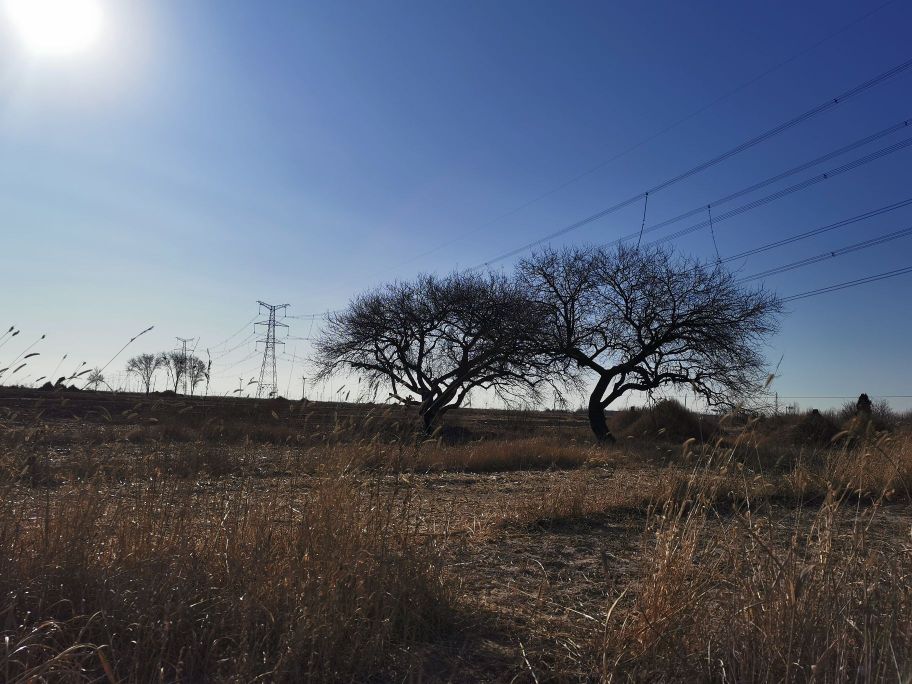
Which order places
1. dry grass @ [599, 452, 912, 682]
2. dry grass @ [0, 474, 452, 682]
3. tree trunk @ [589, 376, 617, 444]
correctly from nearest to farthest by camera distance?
dry grass @ [599, 452, 912, 682]
dry grass @ [0, 474, 452, 682]
tree trunk @ [589, 376, 617, 444]

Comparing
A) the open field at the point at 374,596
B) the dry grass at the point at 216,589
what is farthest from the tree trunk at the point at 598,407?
the dry grass at the point at 216,589

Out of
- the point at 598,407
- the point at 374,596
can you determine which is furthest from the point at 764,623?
the point at 598,407

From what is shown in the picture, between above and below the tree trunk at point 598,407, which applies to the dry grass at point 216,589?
below

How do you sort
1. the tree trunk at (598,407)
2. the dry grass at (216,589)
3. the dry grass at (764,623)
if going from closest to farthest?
1. the dry grass at (764,623)
2. the dry grass at (216,589)
3. the tree trunk at (598,407)

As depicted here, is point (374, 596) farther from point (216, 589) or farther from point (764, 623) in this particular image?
point (764, 623)

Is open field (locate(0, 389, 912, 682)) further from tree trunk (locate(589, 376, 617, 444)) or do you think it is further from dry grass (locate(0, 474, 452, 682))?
tree trunk (locate(589, 376, 617, 444))

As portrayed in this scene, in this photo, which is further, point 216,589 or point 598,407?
point 598,407

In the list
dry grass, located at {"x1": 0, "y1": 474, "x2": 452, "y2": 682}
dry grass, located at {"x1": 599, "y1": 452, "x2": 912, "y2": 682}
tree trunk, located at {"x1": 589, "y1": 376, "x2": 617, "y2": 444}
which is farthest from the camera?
tree trunk, located at {"x1": 589, "y1": 376, "x2": 617, "y2": 444}

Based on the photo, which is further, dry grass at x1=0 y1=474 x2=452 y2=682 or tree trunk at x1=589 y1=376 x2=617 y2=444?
tree trunk at x1=589 y1=376 x2=617 y2=444

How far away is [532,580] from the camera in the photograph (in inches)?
160

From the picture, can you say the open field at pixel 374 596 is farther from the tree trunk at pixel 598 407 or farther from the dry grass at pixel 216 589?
the tree trunk at pixel 598 407

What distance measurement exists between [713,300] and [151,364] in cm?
6656

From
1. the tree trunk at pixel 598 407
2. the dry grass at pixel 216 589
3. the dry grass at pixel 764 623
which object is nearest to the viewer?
the dry grass at pixel 764 623

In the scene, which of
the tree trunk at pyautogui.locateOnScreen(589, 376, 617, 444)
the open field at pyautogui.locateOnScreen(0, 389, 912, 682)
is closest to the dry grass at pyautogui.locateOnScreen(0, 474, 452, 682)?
the open field at pyautogui.locateOnScreen(0, 389, 912, 682)
